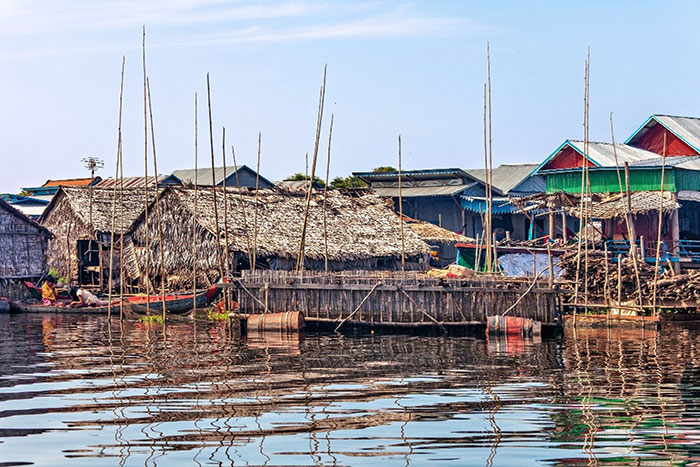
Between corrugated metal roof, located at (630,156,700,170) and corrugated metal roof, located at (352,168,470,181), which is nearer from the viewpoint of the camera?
corrugated metal roof, located at (630,156,700,170)

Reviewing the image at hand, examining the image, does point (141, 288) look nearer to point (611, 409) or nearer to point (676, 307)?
point (676, 307)

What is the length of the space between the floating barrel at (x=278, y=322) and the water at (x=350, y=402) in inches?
61.3

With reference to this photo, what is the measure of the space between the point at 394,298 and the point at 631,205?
12.5 meters

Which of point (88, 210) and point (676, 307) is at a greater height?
point (88, 210)

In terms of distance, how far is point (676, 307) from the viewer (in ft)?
95.3

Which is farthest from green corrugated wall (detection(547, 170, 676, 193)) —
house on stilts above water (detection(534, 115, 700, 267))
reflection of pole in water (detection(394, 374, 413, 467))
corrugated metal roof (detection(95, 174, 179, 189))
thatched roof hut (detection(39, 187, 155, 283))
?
reflection of pole in water (detection(394, 374, 413, 467))

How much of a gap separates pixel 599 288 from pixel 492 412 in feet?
58.6

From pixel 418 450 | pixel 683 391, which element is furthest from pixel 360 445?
pixel 683 391

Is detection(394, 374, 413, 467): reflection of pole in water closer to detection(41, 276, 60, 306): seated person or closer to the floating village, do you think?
the floating village

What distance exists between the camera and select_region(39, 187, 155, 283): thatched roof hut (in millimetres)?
39156

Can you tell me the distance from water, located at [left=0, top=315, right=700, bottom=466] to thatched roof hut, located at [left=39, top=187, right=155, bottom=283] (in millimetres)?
16593

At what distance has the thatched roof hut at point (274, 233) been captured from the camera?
34.2 metres

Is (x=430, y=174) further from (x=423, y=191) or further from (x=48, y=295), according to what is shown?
(x=48, y=295)

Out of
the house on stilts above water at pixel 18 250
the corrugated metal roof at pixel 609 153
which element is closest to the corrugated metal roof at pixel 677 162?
the corrugated metal roof at pixel 609 153
